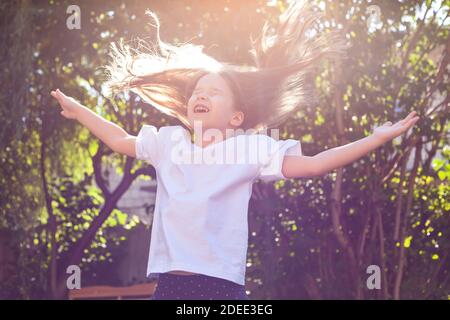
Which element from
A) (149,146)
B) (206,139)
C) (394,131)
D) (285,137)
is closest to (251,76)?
(206,139)

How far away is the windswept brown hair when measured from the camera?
298cm

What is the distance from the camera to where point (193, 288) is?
2529mm

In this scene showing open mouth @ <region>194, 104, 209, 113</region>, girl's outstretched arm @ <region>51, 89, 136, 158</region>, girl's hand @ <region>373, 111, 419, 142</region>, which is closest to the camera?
girl's hand @ <region>373, 111, 419, 142</region>

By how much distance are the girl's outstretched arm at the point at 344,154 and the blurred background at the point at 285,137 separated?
238 cm

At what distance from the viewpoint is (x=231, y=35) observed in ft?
17.4

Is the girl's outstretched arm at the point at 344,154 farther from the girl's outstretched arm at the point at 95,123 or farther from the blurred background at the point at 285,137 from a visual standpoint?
the blurred background at the point at 285,137

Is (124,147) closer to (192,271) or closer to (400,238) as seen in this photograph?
(192,271)

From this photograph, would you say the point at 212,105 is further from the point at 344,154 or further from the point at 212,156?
the point at 344,154

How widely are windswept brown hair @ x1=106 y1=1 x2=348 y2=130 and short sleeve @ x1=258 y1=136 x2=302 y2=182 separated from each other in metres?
0.30

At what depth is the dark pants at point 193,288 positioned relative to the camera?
99.7 inches

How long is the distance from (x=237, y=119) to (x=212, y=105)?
175 millimetres

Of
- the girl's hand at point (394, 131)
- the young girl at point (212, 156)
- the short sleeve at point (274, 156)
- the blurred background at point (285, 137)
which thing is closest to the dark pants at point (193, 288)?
the young girl at point (212, 156)

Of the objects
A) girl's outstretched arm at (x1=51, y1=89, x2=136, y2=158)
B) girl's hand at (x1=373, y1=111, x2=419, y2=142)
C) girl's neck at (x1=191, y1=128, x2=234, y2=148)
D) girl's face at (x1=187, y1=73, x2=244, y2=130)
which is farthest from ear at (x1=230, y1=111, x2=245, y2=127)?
girl's hand at (x1=373, y1=111, x2=419, y2=142)

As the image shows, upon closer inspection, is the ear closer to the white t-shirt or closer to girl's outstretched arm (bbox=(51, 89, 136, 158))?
the white t-shirt
